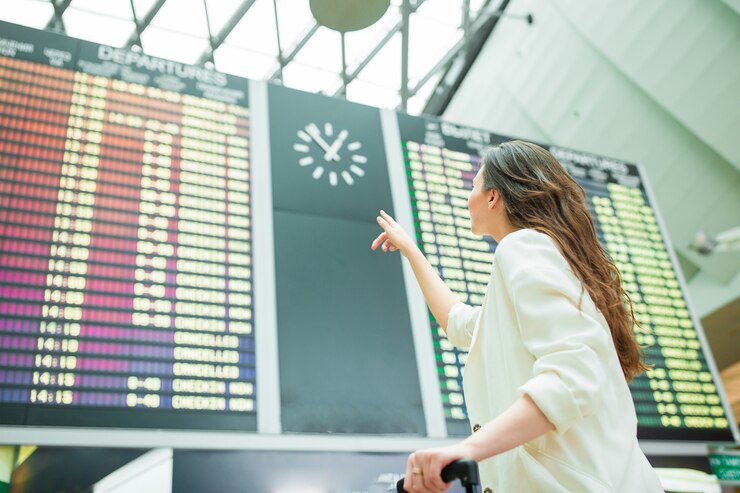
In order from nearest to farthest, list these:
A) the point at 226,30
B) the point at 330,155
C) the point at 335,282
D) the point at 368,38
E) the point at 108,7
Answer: the point at 335,282 → the point at 330,155 → the point at 108,7 → the point at 226,30 → the point at 368,38

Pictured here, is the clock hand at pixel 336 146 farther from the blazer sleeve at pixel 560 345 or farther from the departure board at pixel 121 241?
the blazer sleeve at pixel 560 345

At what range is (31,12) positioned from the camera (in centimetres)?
959

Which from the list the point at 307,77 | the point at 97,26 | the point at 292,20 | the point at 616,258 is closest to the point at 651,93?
the point at 616,258

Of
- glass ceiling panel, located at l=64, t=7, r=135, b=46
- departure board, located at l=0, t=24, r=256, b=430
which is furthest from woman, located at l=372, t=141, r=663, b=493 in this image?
glass ceiling panel, located at l=64, t=7, r=135, b=46

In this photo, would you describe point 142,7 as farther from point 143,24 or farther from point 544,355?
point 544,355

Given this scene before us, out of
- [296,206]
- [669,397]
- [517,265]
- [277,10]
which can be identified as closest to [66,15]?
[277,10]

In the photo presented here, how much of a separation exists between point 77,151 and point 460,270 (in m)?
2.37

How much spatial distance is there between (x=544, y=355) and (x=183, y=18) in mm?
9882

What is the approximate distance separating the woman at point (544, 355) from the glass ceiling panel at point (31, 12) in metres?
9.30

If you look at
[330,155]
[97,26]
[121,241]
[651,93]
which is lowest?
[121,241]

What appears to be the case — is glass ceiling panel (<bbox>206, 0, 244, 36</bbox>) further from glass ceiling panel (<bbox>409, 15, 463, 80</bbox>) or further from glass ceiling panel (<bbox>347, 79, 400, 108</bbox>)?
glass ceiling panel (<bbox>409, 15, 463, 80</bbox>)

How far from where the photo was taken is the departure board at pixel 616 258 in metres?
4.66

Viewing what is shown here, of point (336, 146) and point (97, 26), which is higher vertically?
point (97, 26)

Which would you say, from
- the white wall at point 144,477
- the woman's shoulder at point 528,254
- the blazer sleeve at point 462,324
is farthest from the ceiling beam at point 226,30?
the woman's shoulder at point 528,254
